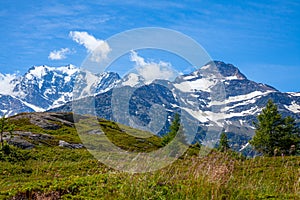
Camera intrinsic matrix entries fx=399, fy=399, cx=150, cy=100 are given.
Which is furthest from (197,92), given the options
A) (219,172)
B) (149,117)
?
(219,172)

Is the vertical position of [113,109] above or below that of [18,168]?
above

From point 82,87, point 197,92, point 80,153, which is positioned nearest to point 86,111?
point 82,87

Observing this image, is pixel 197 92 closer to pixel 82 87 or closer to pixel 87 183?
pixel 82 87

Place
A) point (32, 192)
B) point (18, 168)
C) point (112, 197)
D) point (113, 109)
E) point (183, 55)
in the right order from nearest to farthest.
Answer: point (112, 197), point (32, 192), point (183, 55), point (113, 109), point (18, 168)

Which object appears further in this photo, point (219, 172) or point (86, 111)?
point (86, 111)

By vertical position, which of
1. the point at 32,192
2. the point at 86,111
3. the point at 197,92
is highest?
the point at 197,92

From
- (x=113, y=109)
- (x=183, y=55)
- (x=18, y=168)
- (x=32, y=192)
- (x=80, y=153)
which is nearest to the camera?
Answer: (x=32, y=192)

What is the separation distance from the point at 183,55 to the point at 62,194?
730 cm

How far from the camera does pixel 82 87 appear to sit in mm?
19359

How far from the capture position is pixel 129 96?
17.5m

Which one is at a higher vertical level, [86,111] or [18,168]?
[86,111]

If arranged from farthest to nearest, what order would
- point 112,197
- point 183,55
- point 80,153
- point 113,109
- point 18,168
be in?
point 80,153 < point 18,168 < point 113,109 < point 183,55 < point 112,197

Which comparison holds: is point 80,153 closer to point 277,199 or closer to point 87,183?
point 87,183

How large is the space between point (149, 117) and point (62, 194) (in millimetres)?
7003
